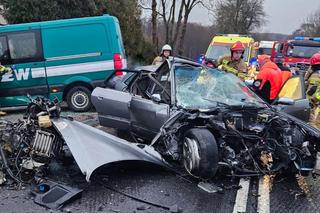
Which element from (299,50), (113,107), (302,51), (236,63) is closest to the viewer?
(113,107)

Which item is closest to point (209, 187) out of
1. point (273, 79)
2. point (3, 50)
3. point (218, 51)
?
point (273, 79)

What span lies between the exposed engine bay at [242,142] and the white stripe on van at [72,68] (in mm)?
5126

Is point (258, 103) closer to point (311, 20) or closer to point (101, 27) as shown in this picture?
point (101, 27)

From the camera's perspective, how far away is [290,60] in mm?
20094

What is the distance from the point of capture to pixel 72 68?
993cm

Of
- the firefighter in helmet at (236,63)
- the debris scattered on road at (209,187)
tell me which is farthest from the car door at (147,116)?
the firefighter in helmet at (236,63)

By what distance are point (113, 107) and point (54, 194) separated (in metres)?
2.20

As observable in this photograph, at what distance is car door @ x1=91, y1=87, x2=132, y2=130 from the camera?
20.5ft

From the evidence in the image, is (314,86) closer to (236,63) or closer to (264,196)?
(236,63)

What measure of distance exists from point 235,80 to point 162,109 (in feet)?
4.24

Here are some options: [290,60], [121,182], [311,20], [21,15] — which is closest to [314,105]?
[121,182]

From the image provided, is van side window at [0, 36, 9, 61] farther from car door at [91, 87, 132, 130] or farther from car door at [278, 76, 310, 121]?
car door at [278, 76, 310, 121]

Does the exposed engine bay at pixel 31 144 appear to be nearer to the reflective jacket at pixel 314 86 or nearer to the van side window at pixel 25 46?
the van side window at pixel 25 46

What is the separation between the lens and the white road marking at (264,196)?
426cm
